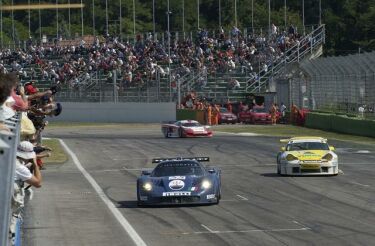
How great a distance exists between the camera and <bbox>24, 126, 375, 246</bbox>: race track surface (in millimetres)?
17094

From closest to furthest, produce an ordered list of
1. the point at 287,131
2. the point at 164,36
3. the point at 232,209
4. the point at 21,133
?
the point at 21,133
the point at 232,209
the point at 287,131
the point at 164,36

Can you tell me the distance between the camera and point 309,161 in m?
29.3

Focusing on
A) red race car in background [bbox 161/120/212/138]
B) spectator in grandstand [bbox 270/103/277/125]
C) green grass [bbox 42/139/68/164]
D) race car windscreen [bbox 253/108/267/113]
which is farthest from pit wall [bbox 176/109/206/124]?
green grass [bbox 42/139/68/164]

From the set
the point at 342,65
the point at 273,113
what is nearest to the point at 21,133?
the point at 342,65

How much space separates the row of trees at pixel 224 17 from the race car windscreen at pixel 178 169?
210ft

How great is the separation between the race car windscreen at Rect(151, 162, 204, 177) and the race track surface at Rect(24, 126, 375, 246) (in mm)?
912

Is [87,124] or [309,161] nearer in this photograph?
[309,161]

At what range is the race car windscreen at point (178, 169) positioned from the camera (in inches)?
912

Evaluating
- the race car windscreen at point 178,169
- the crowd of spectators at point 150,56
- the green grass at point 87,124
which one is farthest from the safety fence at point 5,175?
the green grass at point 87,124

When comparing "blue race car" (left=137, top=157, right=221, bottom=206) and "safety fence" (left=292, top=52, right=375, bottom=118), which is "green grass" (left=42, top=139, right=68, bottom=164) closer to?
"safety fence" (left=292, top=52, right=375, bottom=118)

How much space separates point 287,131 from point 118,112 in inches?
883

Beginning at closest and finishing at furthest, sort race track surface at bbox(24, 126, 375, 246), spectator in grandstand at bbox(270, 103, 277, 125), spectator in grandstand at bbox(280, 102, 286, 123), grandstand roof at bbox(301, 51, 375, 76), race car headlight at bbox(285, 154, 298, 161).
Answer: race track surface at bbox(24, 126, 375, 246), race car headlight at bbox(285, 154, 298, 161), grandstand roof at bbox(301, 51, 375, 76), spectator in grandstand at bbox(270, 103, 277, 125), spectator in grandstand at bbox(280, 102, 286, 123)

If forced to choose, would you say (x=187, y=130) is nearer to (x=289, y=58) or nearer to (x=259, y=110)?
(x=259, y=110)

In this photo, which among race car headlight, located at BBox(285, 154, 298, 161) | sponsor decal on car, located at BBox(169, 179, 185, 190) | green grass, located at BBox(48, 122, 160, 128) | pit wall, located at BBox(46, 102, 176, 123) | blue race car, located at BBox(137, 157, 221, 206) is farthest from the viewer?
pit wall, located at BBox(46, 102, 176, 123)
